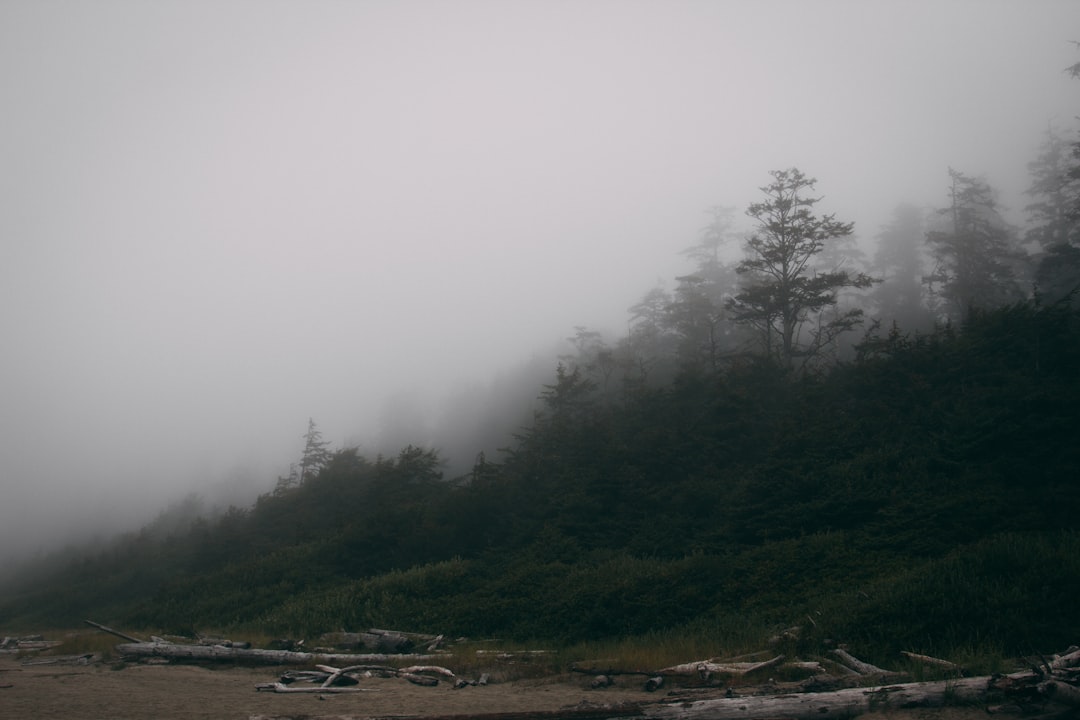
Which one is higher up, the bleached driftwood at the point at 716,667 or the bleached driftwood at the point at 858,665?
the bleached driftwood at the point at 858,665

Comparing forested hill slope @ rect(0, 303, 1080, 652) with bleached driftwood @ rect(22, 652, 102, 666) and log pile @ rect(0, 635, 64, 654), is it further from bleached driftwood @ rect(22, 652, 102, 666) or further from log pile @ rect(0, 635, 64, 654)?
bleached driftwood @ rect(22, 652, 102, 666)

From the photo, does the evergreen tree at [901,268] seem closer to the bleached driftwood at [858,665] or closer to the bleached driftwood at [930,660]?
the bleached driftwood at [930,660]

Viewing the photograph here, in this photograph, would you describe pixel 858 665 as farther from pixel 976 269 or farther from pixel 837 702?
pixel 976 269

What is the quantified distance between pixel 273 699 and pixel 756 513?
549 inches

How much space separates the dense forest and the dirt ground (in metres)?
3.83

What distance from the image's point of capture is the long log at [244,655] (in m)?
13.8

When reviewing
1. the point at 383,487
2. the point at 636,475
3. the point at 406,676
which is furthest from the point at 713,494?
the point at 383,487

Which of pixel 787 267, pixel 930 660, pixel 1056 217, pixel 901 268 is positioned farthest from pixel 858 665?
pixel 901 268

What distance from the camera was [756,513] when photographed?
17.8m

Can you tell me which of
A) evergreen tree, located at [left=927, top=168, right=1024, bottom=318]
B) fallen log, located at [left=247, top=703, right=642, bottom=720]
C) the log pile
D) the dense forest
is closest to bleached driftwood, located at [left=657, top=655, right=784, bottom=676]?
the dense forest

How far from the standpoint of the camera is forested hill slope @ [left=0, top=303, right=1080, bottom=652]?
Answer: 11570 millimetres

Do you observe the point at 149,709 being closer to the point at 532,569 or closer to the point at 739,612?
the point at 532,569

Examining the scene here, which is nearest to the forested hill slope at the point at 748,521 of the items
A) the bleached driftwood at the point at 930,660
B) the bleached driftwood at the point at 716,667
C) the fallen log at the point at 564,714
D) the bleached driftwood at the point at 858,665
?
the bleached driftwood at the point at 930,660

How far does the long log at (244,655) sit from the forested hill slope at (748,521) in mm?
2596
